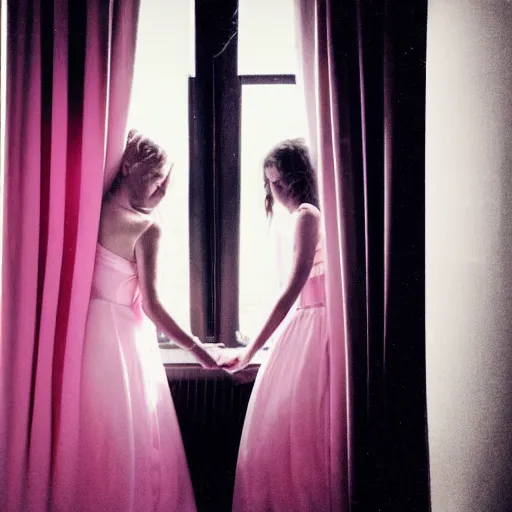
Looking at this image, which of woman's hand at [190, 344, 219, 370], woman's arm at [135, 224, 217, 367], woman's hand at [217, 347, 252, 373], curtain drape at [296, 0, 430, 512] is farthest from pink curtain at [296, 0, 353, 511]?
woman's arm at [135, 224, 217, 367]

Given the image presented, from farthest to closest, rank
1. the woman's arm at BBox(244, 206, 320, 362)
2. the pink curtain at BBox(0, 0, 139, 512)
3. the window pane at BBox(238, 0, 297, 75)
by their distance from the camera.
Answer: the window pane at BBox(238, 0, 297, 75)
the woman's arm at BBox(244, 206, 320, 362)
the pink curtain at BBox(0, 0, 139, 512)

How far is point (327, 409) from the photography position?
149 centimetres

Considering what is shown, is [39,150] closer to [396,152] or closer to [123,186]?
[123,186]

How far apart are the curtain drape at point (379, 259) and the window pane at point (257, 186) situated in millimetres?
409

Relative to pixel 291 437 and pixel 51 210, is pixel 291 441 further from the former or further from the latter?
pixel 51 210

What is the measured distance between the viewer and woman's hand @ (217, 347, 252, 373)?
5.26 ft

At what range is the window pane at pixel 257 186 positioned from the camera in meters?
1.84

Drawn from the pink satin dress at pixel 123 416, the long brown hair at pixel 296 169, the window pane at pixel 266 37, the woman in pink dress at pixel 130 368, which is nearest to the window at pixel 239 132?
the window pane at pixel 266 37

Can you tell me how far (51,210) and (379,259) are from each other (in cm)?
95

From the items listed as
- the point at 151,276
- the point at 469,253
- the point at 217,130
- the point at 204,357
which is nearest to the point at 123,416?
the point at 204,357

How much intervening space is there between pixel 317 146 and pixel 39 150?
0.81 metres

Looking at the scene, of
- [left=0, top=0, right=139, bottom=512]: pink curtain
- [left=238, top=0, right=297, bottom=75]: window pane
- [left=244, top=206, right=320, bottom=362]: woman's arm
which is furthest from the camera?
[left=238, top=0, right=297, bottom=75]: window pane

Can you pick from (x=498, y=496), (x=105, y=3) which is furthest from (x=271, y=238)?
(x=498, y=496)

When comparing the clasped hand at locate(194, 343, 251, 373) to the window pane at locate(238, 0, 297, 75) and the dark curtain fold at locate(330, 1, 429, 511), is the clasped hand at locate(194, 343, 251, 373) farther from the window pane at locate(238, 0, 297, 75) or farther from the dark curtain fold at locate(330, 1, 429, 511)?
the window pane at locate(238, 0, 297, 75)
